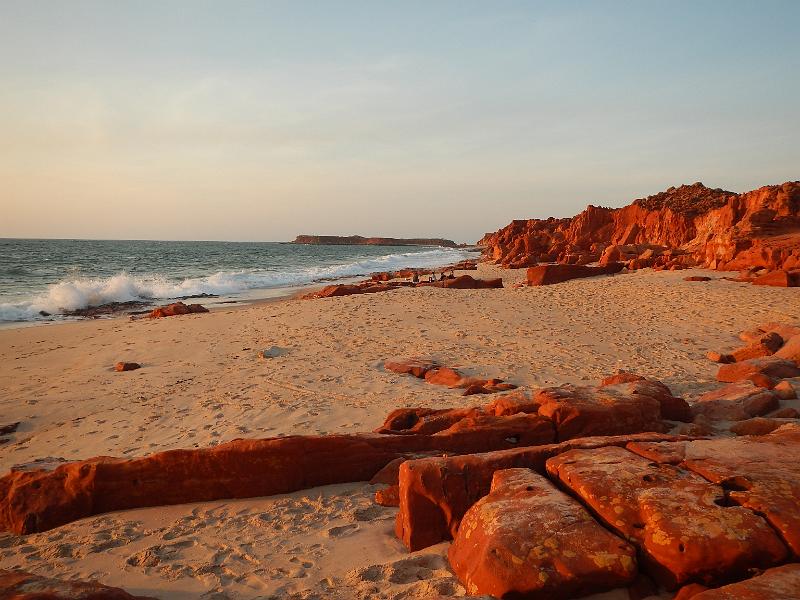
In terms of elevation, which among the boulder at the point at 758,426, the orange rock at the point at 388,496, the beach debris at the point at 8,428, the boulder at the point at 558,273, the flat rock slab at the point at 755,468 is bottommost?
the beach debris at the point at 8,428

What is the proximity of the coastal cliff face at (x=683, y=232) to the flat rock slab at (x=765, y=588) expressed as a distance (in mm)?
17988

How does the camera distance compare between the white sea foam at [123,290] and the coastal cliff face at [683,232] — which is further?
the coastal cliff face at [683,232]

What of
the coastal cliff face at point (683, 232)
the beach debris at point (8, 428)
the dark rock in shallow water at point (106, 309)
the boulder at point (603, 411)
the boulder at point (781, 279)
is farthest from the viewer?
the coastal cliff face at point (683, 232)

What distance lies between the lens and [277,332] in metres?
12.5

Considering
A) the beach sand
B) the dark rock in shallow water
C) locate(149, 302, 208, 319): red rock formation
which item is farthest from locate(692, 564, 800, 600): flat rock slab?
the dark rock in shallow water

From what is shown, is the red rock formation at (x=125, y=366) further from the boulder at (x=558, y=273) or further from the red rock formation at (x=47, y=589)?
the boulder at (x=558, y=273)

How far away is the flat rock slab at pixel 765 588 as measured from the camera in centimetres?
225

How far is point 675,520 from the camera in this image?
9.27 ft

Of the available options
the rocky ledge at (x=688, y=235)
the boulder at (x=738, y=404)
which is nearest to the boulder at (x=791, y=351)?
the boulder at (x=738, y=404)

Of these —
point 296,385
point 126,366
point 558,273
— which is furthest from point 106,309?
point 558,273

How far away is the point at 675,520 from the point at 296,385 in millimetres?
6196

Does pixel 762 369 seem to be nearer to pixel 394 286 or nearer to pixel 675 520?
pixel 675 520

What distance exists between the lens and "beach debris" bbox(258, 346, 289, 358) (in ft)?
33.4

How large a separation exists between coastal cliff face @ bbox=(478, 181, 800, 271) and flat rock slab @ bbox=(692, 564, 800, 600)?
1799 centimetres
